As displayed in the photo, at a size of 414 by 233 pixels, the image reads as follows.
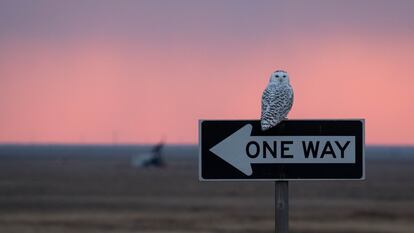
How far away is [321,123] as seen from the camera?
6.15 m

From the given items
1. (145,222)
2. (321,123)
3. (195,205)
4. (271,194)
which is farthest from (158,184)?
(321,123)

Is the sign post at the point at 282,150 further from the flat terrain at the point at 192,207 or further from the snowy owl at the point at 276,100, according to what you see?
the flat terrain at the point at 192,207

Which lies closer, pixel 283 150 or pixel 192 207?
pixel 283 150

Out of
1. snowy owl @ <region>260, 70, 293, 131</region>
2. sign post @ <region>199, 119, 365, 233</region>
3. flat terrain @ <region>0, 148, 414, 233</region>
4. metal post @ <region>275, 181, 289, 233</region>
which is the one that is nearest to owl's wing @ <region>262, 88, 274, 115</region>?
snowy owl @ <region>260, 70, 293, 131</region>

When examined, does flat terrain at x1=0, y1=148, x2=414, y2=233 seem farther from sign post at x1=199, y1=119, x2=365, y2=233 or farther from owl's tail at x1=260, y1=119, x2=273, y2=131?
owl's tail at x1=260, y1=119, x2=273, y2=131

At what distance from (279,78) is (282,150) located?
380mm

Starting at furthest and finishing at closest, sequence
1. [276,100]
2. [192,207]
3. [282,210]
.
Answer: [192,207] < [276,100] < [282,210]

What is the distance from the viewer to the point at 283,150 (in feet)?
19.9

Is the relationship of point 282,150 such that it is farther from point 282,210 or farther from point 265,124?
point 282,210

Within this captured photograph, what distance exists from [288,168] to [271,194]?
133 ft

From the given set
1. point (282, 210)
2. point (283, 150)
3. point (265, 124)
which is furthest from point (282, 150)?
point (282, 210)

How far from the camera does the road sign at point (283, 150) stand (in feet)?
19.9

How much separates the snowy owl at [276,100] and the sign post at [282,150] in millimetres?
92

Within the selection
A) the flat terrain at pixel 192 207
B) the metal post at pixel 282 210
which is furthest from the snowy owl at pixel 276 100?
the flat terrain at pixel 192 207
